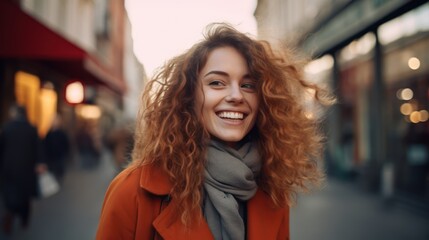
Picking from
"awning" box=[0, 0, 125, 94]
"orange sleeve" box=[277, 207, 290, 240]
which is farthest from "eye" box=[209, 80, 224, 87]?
"awning" box=[0, 0, 125, 94]

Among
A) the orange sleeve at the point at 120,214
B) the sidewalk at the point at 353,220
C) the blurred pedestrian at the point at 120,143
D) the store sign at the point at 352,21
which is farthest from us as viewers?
the store sign at the point at 352,21

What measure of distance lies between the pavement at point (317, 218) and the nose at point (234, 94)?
477cm

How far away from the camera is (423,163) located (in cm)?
914

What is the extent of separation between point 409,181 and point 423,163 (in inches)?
30.4

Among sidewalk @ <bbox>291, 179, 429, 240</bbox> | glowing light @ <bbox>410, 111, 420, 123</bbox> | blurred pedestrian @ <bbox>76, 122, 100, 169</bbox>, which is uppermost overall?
glowing light @ <bbox>410, 111, 420, 123</bbox>

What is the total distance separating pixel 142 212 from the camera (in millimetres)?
1833

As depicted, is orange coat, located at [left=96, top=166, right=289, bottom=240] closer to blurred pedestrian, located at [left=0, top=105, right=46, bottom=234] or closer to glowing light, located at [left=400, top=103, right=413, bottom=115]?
blurred pedestrian, located at [left=0, top=105, right=46, bottom=234]

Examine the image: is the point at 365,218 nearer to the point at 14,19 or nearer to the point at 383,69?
the point at 383,69

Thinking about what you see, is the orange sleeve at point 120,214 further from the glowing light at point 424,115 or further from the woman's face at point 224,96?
the glowing light at point 424,115

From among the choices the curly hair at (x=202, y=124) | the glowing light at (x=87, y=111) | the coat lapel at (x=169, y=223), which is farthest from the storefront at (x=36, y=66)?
the coat lapel at (x=169, y=223)

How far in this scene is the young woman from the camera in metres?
1.86

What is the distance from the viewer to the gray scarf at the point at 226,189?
6.26 ft

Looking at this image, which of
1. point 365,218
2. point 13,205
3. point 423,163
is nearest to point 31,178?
point 13,205

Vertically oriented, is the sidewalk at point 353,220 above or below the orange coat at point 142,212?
below
